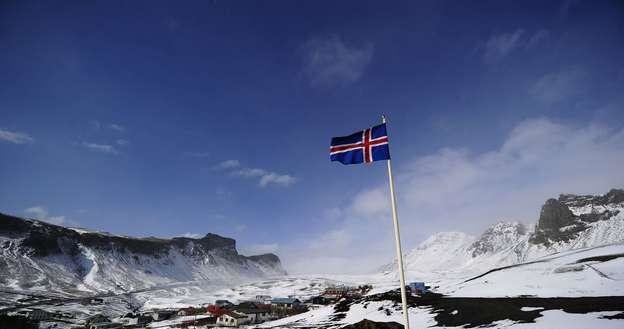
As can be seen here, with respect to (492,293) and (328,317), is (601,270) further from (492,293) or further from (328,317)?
(328,317)

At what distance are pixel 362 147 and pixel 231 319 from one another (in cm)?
9760

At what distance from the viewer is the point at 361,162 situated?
2183 cm

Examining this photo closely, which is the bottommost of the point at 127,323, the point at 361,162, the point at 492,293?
the point at 127,323

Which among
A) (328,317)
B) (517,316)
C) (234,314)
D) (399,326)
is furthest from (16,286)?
(517,316)

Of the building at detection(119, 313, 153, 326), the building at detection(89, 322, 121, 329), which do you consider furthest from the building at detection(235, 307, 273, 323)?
the building at detection(89, 322, 121, 329)

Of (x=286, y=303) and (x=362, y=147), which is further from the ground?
(x=362, y=147)

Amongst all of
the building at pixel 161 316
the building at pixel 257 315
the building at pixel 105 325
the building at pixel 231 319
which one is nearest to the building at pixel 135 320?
Result: the building at pixel 161 316

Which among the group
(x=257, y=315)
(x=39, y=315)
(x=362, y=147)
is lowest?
(x=257, y=315)

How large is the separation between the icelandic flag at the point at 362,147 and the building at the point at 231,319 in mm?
94937

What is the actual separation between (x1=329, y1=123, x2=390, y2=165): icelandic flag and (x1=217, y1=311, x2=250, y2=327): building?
94.9m

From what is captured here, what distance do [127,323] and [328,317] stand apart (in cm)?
7681

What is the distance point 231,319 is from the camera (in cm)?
10594

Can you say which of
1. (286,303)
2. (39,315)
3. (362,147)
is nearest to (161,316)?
(39,315)

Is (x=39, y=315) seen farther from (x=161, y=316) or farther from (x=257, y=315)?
(x=257, y=315)
